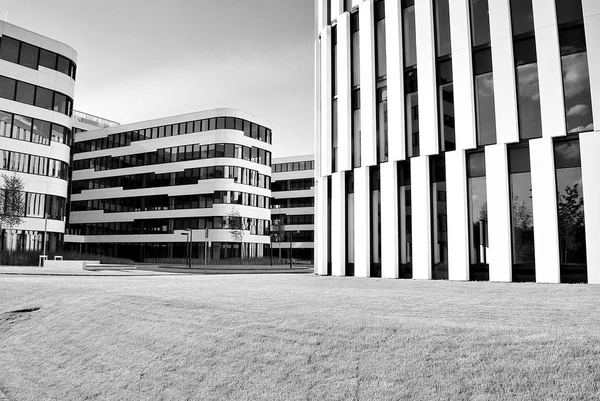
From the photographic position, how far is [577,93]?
15422 mm

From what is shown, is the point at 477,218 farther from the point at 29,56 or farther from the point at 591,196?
the point at 29,56

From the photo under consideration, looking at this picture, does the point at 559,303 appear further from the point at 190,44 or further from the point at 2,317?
the point at 190,44

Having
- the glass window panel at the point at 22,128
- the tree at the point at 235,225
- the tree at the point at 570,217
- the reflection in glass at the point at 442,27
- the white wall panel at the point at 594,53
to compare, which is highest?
the glass window panel at the point at 22,128

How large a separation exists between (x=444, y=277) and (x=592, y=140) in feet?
20.5

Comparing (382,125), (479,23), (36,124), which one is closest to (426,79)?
(479,23)

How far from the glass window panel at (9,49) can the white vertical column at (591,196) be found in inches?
1830

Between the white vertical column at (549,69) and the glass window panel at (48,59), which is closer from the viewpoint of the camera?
the white vertical column at (549,69)

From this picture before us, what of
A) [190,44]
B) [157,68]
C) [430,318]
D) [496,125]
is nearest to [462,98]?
[496,125]

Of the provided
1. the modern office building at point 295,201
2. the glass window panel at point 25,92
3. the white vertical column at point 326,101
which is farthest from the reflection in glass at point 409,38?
the modern office building at point 295,201

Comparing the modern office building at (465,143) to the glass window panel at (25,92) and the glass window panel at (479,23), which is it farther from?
the glass window panel at (25,92)

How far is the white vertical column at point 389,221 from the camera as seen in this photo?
19.2 meters

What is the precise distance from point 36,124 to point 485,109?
43.1 metres

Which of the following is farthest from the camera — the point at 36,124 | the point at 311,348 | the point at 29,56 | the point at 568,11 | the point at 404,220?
the point at 36,124

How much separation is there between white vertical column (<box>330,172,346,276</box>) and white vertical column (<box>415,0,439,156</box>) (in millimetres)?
4582
